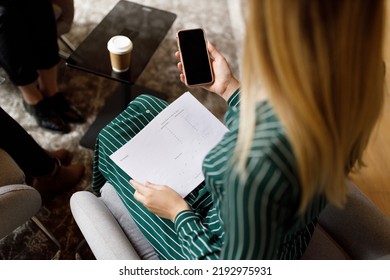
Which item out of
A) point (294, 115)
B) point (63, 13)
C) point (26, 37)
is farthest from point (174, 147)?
point (63, 13)

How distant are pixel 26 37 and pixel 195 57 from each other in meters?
0.65

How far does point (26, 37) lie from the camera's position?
1.36m

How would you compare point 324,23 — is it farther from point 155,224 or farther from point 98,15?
point 98,15

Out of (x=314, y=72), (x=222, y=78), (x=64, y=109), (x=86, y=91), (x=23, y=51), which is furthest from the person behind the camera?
(x=86, y=91)

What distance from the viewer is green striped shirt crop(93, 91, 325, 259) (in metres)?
0.55

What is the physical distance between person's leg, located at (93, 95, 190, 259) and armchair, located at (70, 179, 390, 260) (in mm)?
43

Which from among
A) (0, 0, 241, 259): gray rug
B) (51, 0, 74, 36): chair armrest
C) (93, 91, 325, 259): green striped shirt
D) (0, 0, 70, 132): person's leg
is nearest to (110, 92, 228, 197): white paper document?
(93, 91, 325, 259): green striped shirt

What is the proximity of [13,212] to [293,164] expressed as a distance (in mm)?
685

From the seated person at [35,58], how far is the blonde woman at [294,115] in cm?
96

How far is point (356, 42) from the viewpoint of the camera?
521mm

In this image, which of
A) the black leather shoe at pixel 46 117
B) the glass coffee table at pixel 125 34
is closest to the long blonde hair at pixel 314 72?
the glass coffee table at pixel 125 34

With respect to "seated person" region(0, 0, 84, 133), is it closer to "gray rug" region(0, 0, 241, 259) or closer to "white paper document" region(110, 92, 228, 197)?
"gray rug" region(0, 0, 241, 259)

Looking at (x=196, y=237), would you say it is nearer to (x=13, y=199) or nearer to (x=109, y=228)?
(x=109, y=228)
